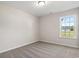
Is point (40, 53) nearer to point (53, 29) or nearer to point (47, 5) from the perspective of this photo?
point (47, 5)

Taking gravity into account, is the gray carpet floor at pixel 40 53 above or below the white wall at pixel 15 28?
below

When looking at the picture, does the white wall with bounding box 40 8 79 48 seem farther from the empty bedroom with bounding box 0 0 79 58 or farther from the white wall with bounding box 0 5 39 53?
the white wall with bounding box 0 5 39 53

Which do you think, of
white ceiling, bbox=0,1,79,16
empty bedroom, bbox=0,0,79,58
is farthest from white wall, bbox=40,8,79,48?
white ceiling, bbox=0,1,79,16

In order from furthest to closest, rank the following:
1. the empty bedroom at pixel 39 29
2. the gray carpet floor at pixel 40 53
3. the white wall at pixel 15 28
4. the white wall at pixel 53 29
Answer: the white wall at pixel 53 29 → the white wall at pixel 15 28 → the empty bedroom at pixel 39 29 → the gray carpet floor at pixel 40 53

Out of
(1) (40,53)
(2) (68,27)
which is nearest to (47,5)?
(2) (68,27)

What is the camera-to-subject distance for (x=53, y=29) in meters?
5.04

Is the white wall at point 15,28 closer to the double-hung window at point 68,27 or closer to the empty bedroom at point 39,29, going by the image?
the empty bedroom at point 39,29

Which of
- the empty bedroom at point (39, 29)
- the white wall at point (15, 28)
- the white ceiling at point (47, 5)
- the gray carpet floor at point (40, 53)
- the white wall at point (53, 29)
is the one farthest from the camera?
the white wall at point (53, 29)

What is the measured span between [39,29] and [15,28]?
2512 mm

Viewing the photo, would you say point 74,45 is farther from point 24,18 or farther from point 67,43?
point 24,18

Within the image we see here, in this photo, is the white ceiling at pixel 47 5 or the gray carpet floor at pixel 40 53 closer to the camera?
the gray carpet floor at pixel 40 53

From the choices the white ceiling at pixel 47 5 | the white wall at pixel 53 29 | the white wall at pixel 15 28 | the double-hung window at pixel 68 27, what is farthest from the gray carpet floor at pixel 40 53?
the white ceiling at pixel 47 5

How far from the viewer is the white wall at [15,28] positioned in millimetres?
3258

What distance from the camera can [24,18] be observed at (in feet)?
14.7
